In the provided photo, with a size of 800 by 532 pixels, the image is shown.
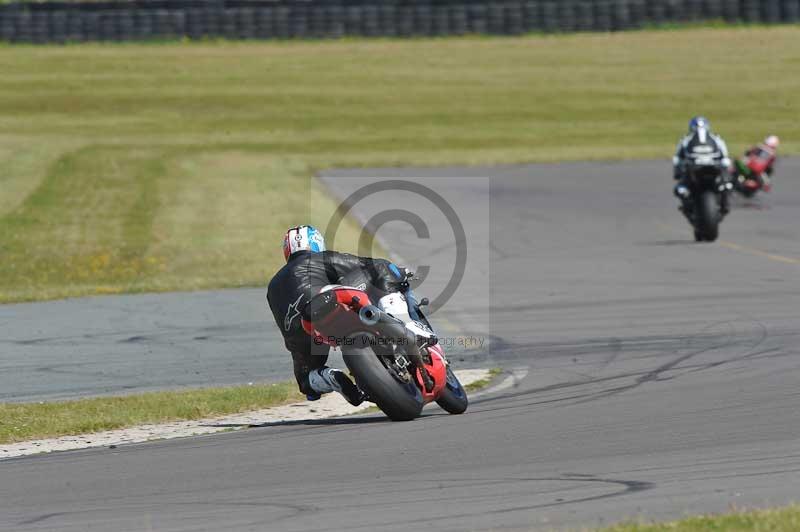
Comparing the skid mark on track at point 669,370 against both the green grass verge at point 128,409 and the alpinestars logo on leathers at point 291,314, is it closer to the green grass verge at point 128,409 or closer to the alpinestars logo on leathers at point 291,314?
the alpinestars logo on leathers at point 291,314

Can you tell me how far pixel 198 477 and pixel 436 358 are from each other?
217 cm

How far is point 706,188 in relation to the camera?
67.7 feet

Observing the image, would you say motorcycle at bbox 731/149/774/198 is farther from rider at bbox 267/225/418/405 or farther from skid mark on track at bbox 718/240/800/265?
rider at bbox 267/225/418/405

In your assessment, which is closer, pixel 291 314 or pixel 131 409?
pixel 291 314

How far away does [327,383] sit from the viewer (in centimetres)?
977

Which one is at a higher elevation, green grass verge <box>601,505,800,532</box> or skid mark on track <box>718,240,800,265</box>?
green grass verge <box>601,505,800,532</box>

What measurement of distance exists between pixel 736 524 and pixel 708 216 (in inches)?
578

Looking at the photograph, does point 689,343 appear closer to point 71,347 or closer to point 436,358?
point 436,358

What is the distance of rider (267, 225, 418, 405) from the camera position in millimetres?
9555

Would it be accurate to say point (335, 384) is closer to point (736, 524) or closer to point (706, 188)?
point (736, 524)

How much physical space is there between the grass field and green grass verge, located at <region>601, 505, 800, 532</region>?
48.6 feet

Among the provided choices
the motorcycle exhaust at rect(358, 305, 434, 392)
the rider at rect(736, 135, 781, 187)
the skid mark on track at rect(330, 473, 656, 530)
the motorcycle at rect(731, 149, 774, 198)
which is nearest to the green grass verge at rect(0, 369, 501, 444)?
the motorcycle exhaust at rect(358, 305, 434, 392)

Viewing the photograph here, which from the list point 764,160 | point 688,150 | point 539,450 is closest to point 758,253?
point 688,150

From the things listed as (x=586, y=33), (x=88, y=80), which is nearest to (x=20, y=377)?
(x=88, y=80)
